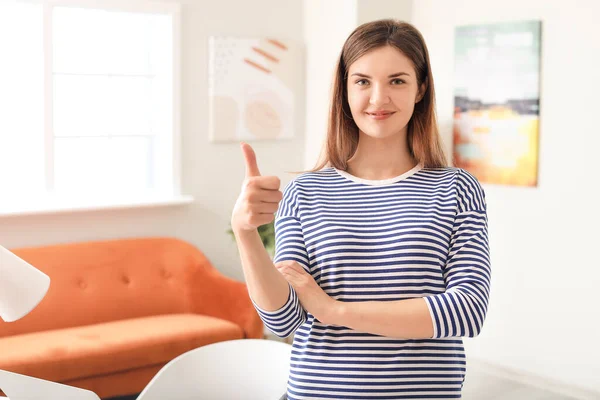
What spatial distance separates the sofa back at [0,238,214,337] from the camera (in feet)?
13.3

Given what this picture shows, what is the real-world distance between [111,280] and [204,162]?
1.04 m

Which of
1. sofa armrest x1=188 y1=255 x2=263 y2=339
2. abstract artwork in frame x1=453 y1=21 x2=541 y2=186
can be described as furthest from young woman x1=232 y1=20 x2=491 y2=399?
abstract artwork in frame x1=453 y1=21 x2=541 y2=186

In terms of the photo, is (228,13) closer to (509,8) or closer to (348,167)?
(509,8)

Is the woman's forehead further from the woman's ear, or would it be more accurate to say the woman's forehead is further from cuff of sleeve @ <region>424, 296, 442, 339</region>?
cuff of sleeve @ <region>424, 296, 442, 339</region>

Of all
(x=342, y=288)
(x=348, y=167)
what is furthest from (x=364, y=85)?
(x=342, y=288)

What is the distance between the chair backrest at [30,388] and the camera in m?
1.79

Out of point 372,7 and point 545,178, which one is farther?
point 372,7

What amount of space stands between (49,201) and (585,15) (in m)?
3.06

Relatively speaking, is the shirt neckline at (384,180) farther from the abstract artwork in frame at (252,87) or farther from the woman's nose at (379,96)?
the abstract artwork in frame at (252,87)

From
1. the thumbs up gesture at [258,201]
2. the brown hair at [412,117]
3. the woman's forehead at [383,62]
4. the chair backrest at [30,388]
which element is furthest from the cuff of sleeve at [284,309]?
the chair backrest at [30,388]

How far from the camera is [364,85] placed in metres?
1.54

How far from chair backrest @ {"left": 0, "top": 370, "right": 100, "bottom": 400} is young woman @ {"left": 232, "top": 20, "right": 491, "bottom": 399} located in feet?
2.11

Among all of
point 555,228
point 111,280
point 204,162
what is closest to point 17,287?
point 111,280

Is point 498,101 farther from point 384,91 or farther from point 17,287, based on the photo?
point 17,287
